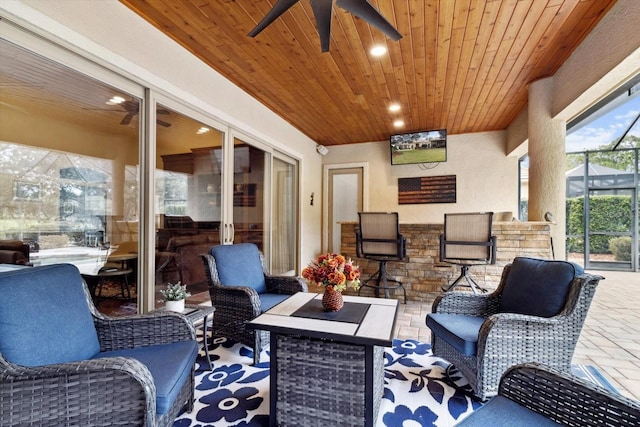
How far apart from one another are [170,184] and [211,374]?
1.87m

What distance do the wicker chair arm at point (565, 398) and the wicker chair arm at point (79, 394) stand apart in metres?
1.45

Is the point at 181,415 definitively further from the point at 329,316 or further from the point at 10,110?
the point at 10,110

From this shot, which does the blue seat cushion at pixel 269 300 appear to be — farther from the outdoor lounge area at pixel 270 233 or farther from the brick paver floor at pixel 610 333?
the brick paver floor at pixel 610 333

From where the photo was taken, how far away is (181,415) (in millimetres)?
1652

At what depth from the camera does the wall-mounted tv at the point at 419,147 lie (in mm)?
5753

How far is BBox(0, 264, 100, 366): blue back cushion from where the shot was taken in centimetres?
116

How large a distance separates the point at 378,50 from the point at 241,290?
2727 millimetres

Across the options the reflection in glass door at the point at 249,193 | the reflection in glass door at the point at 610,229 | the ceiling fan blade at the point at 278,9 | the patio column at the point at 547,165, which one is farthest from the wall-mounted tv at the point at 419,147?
the ceiling fan blade at the point at 278,9

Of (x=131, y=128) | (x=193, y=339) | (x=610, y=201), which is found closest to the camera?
(x=193, y=339)

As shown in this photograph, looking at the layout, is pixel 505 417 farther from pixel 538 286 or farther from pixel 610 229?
pixel 610 229

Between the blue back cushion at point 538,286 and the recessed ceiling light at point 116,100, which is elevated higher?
the recessed ceiling light at point 116,100

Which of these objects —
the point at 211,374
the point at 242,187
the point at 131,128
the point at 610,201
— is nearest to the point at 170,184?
the point at 131,128

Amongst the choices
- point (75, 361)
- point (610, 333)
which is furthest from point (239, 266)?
point (610, 333)

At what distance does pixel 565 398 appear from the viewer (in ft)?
3.43
